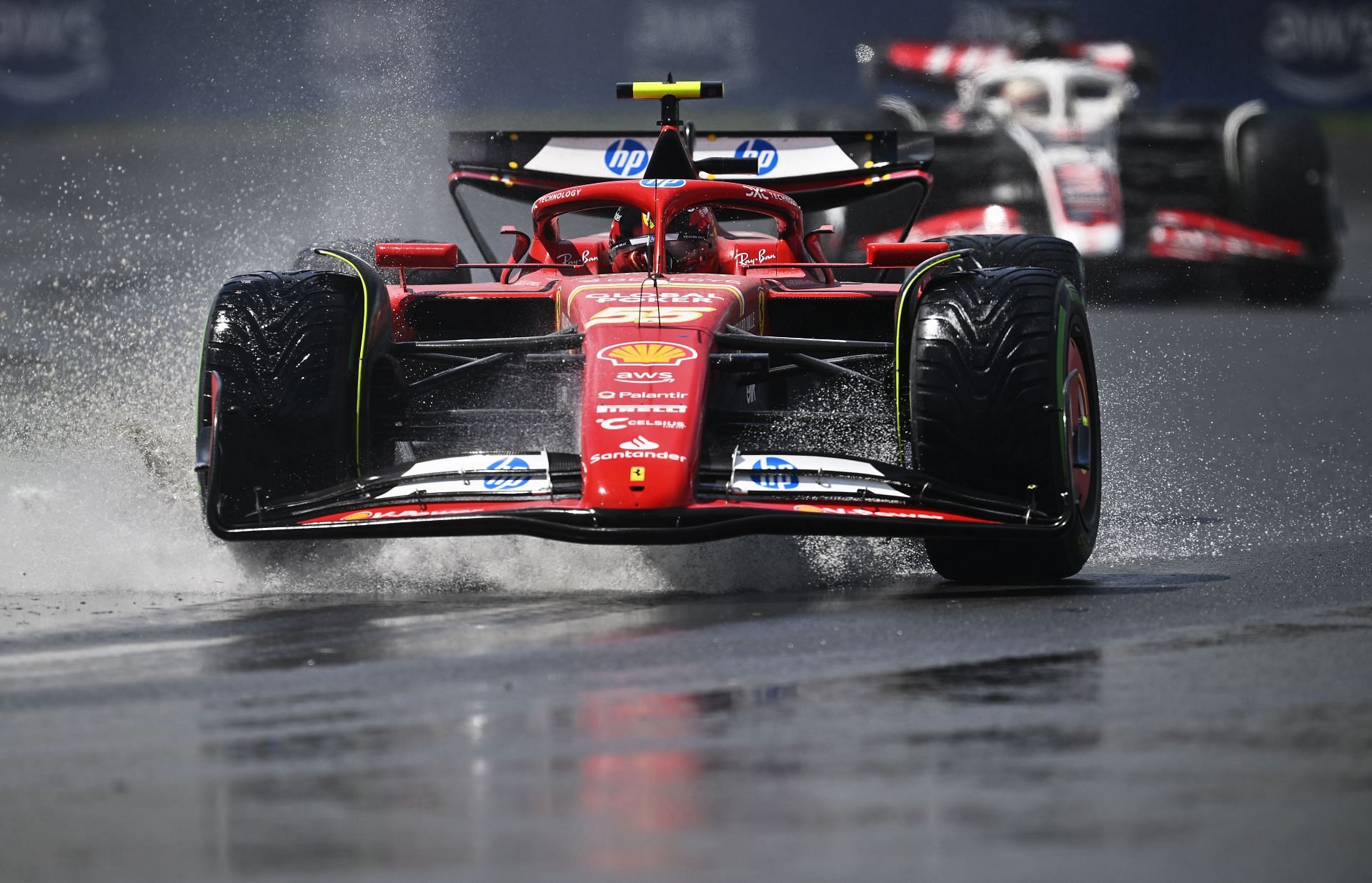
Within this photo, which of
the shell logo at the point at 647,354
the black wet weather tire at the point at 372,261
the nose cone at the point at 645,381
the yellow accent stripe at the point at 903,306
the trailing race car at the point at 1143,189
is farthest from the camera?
the trailing race car at the point at 1143,189

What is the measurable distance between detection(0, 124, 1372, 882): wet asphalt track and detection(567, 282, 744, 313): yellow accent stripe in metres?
1.05

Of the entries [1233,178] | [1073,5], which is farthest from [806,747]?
[1073,5]

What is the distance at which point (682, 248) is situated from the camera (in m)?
9.48

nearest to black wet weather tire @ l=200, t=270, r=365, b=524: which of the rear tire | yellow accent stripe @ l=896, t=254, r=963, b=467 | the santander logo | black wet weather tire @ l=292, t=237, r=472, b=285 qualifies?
the santander logo

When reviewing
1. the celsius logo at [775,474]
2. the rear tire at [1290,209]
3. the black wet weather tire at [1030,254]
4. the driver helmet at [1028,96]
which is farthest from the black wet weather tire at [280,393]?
the driver helmet at [1028,96]

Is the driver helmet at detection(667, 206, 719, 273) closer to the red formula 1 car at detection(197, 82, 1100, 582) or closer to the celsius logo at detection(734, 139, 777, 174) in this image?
the red formula 1 car at detection(197, 82, 1100, 582)

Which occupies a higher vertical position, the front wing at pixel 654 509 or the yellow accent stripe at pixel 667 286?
the yellow accent stripe at pixel 667 286

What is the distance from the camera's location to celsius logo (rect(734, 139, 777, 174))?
1123 cm

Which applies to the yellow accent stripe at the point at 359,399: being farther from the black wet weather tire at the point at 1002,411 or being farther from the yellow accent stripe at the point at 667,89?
the yellow accent stripe at the point at 667,89

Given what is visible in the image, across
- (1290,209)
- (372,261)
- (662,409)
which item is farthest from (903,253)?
(1290,209)

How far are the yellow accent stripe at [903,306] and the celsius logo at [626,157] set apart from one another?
3.57 meters

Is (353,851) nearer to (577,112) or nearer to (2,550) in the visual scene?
(2,550)

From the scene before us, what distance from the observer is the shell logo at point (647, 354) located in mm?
7426

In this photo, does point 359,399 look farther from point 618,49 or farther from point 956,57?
point 618,49
